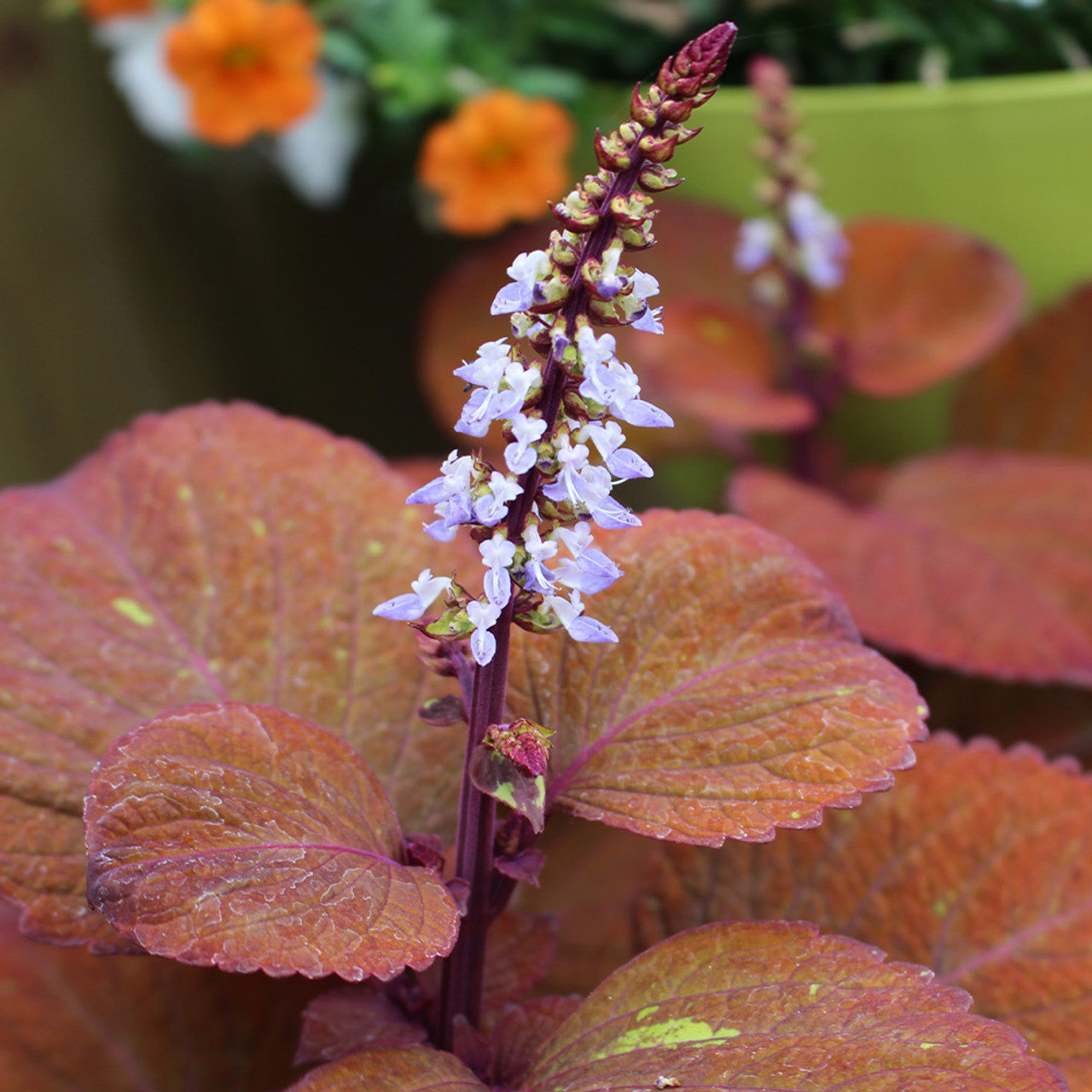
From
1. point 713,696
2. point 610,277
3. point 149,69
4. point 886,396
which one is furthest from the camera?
point 149,69

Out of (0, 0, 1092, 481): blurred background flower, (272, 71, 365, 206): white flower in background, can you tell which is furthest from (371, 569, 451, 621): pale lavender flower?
(272, 71, 365, 206): white flower in background

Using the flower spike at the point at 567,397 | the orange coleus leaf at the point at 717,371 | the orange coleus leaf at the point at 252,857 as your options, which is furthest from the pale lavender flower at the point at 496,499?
the orange coleus leaf at the point at 717,371

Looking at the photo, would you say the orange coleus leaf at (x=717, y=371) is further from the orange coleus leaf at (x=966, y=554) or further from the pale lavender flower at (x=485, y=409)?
the pale lavender flower at (x=485, y=409)

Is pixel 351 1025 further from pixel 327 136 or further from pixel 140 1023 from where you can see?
pixel 327 136

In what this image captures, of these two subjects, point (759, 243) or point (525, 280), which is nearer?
point (525, 280)

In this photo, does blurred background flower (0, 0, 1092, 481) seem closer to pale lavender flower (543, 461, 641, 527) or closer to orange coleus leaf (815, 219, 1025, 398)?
orange coleus leaf (815, 219, 1025, 398)

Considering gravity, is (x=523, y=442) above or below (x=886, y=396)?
above

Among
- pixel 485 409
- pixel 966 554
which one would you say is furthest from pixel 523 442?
pixel 966 554

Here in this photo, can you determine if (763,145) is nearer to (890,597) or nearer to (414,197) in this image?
(890,597)
